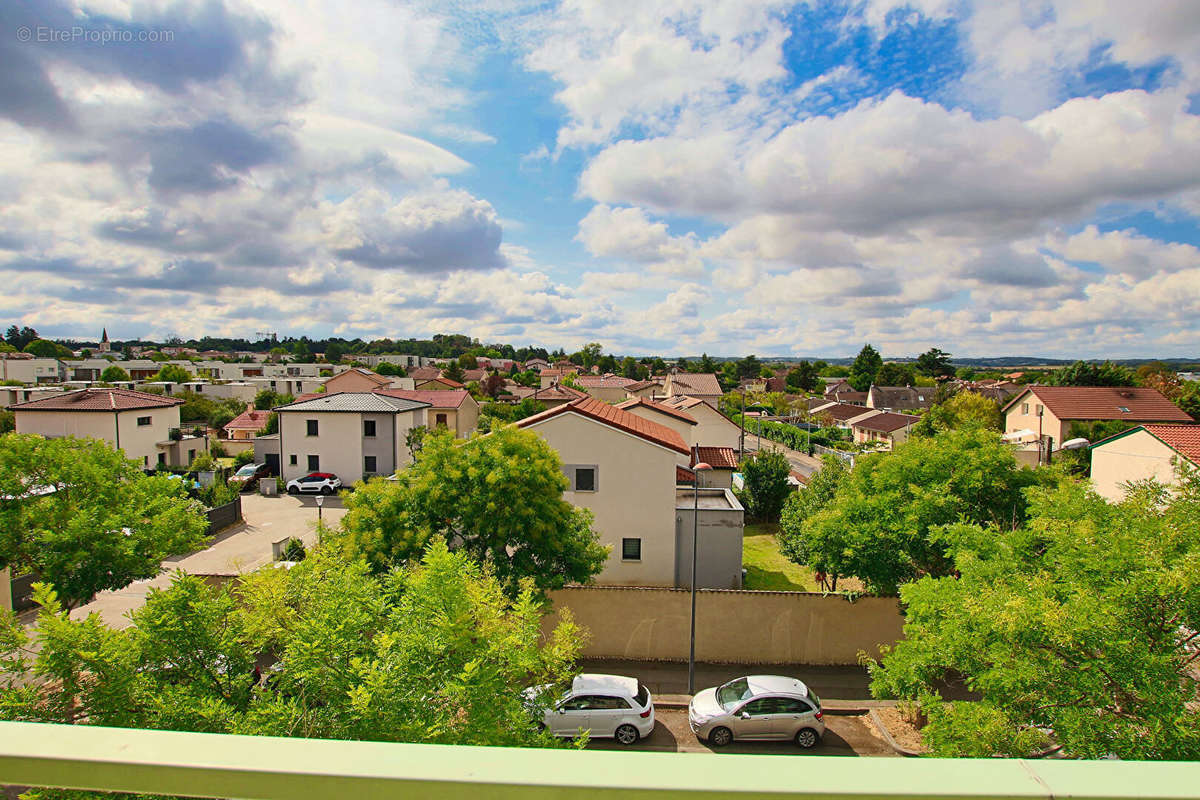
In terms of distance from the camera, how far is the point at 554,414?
1886 cm

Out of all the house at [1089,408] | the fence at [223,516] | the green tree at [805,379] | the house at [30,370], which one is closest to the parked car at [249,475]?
the fence at [223,516]

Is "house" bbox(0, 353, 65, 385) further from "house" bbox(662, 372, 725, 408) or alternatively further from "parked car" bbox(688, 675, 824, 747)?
"parked car" bbox(688, 675, 824, 747)

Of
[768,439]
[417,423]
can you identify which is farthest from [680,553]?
[768,439]

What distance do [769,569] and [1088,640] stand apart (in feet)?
50.4

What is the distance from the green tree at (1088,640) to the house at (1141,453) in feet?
42.3

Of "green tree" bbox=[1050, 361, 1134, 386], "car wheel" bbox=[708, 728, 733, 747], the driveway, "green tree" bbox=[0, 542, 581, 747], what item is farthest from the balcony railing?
"green tree" bbox=[1050, 361, 1134, 386]

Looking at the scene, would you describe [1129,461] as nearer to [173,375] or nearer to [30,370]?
[173,375]

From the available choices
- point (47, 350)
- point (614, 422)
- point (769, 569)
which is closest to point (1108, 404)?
point (769, 569)

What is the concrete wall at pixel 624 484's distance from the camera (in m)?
18.7

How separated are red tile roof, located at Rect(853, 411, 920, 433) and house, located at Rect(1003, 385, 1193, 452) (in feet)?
30.7

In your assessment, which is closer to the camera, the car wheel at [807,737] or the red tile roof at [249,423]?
the car wheel at [807,737]

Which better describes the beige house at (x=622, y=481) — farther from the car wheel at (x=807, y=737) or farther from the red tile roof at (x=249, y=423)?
the red tile roof at (x=249, y=423)

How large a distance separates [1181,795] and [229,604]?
546 centimetres

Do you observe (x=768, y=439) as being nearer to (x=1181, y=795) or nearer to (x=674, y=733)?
(x=674, y=733)
